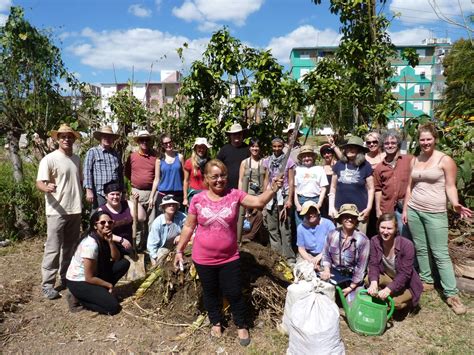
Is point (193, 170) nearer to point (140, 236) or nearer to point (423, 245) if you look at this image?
point (140, 236)

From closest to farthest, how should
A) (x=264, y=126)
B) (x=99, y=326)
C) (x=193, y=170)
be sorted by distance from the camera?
(x=99, y=326)
(x=193, y=170)
(x=264, y=126)

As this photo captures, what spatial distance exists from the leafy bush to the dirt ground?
2.39 meters

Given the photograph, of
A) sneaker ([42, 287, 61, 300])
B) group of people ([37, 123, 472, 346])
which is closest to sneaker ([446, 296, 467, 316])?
group of people ([37, 123, 472, 346])

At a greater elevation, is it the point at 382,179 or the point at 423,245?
the point at 382,179

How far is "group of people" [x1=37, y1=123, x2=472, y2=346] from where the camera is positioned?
3322 millimetres

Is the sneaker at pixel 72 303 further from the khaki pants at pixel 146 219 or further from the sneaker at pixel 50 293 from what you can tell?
the khaki pants at pixel 146 219

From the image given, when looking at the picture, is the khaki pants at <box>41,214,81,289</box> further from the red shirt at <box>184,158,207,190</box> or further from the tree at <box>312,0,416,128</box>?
the tree at <box>312,0,416,128</box>

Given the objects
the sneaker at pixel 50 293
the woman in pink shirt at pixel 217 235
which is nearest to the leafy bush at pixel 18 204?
the sneaker at pixel 50 293

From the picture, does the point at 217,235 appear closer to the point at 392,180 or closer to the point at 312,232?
the point at 312,232

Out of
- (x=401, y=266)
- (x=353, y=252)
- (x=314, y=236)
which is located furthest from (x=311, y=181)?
(x=401, y=266)

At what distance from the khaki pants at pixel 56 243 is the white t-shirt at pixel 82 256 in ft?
1.35

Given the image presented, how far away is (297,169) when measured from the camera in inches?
195

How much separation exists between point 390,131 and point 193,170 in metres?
2.63

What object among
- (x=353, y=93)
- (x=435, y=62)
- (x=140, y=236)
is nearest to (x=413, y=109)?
(x=435, y=62)
